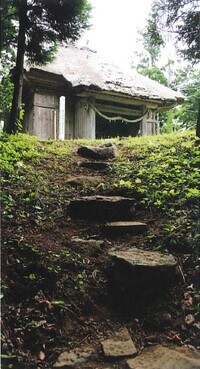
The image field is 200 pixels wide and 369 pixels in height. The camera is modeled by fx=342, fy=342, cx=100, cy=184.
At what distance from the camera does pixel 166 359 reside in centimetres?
136

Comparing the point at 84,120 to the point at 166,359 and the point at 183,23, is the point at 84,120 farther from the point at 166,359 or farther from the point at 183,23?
the point at 166,359

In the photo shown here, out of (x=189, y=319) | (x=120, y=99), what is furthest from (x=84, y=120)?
(x=189, y=319)

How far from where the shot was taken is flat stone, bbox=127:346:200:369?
1304 mm

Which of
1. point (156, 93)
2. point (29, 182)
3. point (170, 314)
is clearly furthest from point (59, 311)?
point (156, 93)

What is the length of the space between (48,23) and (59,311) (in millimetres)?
3432

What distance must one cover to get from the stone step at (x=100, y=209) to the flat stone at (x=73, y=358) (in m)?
1.21

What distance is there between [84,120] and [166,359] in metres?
6.14

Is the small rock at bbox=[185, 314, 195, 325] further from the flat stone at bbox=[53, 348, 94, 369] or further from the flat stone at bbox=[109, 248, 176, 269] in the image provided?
the flat stone at bbox=[53, 348, 94, 369]

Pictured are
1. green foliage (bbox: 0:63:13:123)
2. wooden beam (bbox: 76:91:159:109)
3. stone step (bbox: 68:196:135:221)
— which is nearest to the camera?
stone step (bbox: 68:196:135:221)

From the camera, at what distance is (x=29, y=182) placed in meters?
2.91

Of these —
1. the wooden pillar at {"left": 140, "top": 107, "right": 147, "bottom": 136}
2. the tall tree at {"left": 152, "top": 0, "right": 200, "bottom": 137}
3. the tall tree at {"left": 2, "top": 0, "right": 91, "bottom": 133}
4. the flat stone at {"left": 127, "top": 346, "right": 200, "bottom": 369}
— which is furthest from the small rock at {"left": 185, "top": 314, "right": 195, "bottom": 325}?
the wooden pillar at {"left": 140, "top": 107, "right": 147, "bottom": 136}

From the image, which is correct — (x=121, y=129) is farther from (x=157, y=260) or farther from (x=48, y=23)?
(x=157, y=260)

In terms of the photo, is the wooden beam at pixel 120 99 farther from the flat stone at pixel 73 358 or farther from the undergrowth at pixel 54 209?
the flat stone at pixel 73 358

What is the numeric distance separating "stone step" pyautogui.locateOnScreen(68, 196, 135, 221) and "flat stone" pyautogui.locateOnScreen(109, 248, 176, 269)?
549 mm
